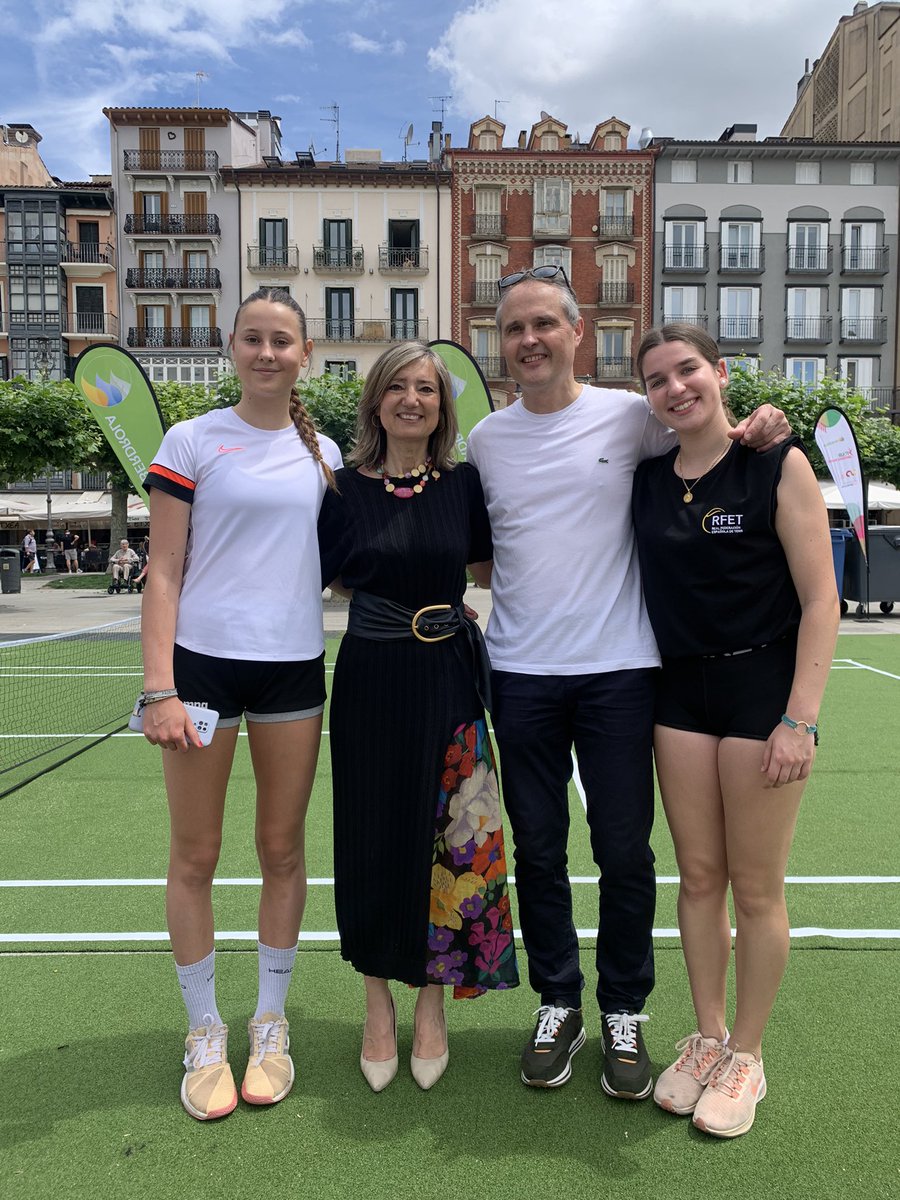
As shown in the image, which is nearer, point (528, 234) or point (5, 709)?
point (5, 709)

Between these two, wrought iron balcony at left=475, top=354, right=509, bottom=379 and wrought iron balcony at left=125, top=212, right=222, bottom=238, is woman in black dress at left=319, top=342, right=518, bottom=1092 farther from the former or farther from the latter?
wrought iron balcony at left=125, top=212, right=222, bottom=238

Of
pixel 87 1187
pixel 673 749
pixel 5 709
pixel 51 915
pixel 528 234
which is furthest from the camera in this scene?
pixel 528 234

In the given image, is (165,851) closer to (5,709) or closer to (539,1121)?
(539,1121)

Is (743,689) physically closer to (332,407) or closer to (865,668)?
(865,668)

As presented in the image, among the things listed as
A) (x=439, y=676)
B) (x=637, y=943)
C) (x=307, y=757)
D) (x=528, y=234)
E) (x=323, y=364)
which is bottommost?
(x=637, y=943)

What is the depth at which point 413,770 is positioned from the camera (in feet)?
8.95

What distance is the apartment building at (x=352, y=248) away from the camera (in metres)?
39.0

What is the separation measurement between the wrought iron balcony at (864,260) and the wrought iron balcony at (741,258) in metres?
3.58

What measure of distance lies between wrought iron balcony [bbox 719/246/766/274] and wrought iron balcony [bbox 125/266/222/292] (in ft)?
69.4

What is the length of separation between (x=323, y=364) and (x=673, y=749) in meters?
38.5

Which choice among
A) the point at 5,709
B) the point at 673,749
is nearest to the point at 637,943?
the point at 673,749

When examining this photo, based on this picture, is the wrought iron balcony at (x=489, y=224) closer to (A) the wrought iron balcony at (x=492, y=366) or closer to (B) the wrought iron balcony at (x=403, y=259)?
(B) the wrought iron balcony at (x=403, y=259)

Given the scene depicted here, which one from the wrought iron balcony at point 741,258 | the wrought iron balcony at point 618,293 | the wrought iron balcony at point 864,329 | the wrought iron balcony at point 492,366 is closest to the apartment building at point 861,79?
the wrought iron balcony at point 741,258

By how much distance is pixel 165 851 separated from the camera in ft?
15.9
